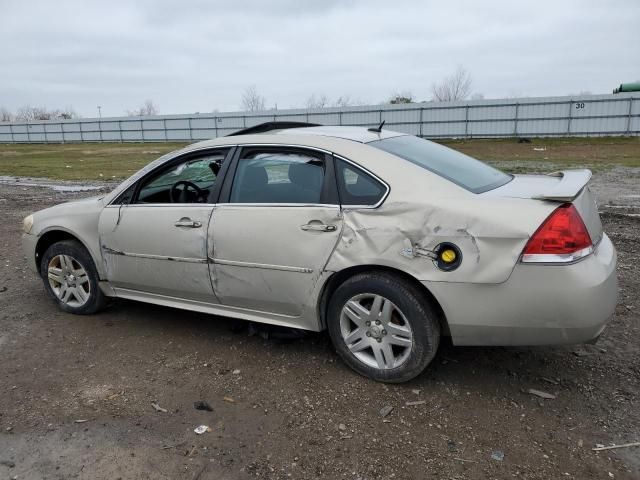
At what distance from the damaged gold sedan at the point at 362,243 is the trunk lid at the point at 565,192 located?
0.5 inches

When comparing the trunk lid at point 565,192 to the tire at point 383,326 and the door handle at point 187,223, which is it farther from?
the door handle at point 187,223

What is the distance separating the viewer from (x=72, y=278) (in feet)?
15.4

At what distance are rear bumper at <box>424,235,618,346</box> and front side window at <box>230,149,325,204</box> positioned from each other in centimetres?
104

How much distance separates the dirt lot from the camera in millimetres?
2689

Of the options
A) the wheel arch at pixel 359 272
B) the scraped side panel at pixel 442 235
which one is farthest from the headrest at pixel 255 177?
the wheel arch at pixel 359 272

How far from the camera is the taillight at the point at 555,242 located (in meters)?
2.83

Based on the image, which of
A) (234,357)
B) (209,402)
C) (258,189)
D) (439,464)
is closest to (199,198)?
(258,189)

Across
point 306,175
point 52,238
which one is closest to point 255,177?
point 306,175

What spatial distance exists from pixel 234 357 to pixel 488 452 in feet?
6.26

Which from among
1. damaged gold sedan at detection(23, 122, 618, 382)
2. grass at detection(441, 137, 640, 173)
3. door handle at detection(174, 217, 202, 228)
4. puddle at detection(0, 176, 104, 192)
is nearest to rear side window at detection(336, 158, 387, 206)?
damaged gold sedan at detection(23, 122, 618, 382)

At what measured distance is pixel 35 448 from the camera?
9.48 ft

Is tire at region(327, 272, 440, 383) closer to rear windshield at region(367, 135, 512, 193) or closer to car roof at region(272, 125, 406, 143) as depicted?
rear windshield at region(367, 135, 512, 193)

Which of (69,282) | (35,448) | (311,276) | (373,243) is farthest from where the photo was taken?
(69,282)

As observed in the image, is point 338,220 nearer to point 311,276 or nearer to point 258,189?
point 311,276
